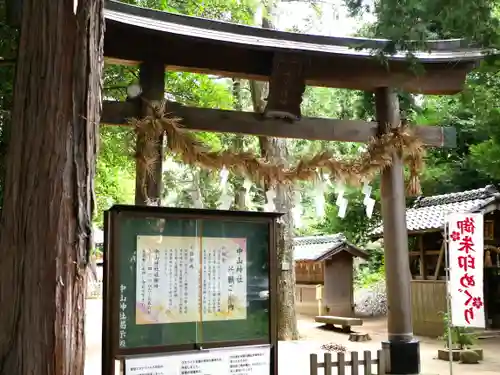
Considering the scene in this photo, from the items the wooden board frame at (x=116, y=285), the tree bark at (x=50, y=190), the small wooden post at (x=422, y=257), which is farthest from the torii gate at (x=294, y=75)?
the small wooden post at (x=422, y=257)

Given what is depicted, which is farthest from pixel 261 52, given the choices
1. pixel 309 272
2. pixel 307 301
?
pixel 307 301

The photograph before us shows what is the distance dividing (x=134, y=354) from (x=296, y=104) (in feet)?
12.7

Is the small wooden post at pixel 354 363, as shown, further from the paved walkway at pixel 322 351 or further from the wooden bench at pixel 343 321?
the wooden bench at pixel 343 321

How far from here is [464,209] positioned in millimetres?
12578

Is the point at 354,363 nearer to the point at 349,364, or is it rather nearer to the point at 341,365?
the point at 349,364

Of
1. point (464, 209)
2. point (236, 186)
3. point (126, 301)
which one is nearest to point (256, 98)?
point (236, 186)

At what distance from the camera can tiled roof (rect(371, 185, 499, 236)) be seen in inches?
500

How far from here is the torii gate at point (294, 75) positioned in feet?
20.0

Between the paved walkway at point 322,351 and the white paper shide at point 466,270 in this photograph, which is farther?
the paved walkway at point 322,351

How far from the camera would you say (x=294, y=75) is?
6.82 meters

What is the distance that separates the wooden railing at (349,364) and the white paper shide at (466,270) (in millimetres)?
1443

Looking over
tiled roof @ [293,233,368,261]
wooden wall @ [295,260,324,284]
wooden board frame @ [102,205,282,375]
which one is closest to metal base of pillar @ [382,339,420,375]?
wooden board frame @ [102,205,282,375]

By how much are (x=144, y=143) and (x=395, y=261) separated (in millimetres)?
3561

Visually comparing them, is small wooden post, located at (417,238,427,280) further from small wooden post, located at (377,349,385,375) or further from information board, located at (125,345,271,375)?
information board, located at (125,345,271,375)
